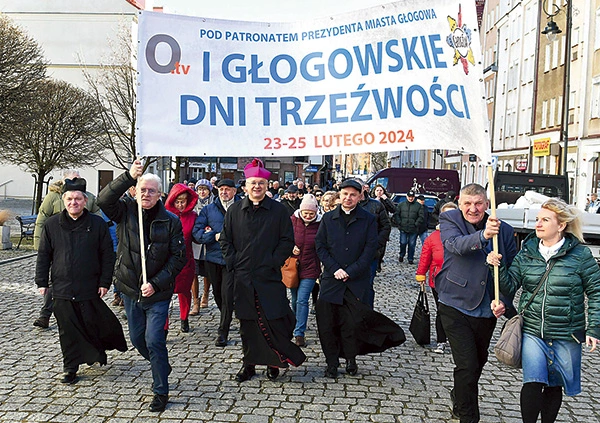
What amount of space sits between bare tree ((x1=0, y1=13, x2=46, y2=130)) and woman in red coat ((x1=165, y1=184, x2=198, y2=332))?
11.8 m

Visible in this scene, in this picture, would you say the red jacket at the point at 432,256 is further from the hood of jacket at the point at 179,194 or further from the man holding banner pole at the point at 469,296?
the hood of jacket at the point at 179,194

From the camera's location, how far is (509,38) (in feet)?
159

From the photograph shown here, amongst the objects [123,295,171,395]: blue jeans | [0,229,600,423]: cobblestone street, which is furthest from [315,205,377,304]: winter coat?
[123,295,171,395]: blue jeans

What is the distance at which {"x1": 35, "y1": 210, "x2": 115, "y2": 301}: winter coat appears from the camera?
20.1 ft

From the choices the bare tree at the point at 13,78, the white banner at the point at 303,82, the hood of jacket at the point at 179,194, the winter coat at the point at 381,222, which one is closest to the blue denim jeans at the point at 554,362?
the white banner at the point at 303,82

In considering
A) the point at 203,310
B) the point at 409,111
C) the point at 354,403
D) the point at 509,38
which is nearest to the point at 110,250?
the point at 354,403

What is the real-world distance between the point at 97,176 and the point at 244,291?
1865 inches

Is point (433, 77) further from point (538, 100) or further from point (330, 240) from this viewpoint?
point (538, 100)

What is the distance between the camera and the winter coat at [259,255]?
626 cm

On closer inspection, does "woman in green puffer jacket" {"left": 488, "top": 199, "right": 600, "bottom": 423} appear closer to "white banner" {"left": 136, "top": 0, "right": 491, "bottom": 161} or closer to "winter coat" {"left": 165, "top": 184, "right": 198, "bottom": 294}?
"white banner" {"left": 136, "top": 0, "right": 491, "bottom": 161}

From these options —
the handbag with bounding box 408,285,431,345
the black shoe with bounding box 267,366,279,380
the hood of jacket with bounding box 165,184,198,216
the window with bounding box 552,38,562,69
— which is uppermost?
the window with bounding box 552,38,562,69

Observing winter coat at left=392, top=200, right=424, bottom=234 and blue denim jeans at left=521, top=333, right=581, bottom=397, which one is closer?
blue denim jeans at left=521, top=333, right=581, bottom=397

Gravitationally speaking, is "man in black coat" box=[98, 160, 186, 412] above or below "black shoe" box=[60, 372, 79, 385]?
above

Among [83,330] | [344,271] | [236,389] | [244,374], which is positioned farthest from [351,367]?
[83,330]
